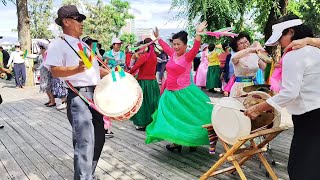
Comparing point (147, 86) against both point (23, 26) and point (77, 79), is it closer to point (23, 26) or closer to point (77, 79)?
point (77, 79)

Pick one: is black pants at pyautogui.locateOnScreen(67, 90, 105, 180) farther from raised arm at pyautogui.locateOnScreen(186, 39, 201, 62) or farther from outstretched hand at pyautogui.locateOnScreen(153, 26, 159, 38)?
outstretched hand at pyautogui.locateOnScreen(153, 26, 159, 38)

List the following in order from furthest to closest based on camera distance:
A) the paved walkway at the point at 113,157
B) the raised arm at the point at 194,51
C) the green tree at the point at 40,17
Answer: the green tree at the point at 40,17 < the raised arm at the point at 194,51 < the paved walkway at the point at 113,157

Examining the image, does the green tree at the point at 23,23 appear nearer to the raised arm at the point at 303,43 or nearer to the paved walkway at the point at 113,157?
the paved walkway at the point at 113,157

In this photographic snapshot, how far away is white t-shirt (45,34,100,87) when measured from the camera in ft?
9.05

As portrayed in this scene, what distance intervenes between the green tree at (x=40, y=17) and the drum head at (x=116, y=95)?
37.7 metres

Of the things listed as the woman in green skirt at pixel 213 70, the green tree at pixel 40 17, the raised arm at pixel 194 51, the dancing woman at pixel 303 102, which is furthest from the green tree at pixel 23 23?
the green tree at pixel 40 17

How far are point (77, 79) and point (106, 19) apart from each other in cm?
5031

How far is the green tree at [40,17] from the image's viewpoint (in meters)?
38.0

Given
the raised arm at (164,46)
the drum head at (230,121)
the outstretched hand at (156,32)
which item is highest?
the outstretched hand at (156,32)

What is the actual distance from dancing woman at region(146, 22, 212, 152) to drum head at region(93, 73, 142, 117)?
1218 mm

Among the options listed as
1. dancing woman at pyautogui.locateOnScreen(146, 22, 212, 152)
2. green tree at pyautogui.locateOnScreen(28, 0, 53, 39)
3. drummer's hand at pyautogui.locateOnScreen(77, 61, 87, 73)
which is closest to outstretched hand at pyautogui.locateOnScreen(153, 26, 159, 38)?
dancing woman at pyautogui.locateOnScreen(146, 22, 212, 152)

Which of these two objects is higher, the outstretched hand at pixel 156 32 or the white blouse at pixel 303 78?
the outstretched hand at pixel 156 32

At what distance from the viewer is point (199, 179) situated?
3.37 m

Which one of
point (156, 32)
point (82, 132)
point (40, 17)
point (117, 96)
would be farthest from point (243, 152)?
point (40, 17)
